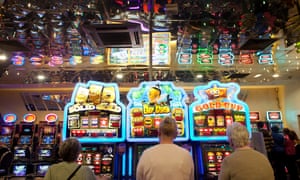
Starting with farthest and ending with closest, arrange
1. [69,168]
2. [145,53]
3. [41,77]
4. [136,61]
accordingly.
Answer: [41,77], [136,61], [145,53], [69,168]

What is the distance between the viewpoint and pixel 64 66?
9602mm

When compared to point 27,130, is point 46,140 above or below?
below

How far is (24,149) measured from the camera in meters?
8.85

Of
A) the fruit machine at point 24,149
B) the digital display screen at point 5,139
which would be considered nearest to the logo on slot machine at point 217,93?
the fruit machine at point 24,149

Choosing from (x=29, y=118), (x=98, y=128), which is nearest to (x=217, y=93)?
(x=98, y=128)

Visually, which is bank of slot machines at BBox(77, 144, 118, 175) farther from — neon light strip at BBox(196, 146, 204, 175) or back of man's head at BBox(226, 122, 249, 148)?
back of man's head at BBox(226, 122, 249, 148)

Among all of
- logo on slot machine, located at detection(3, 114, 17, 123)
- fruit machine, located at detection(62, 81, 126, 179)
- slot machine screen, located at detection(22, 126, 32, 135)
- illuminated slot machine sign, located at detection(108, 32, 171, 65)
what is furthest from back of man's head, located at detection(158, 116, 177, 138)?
logo on slot machine, located at detection(3, 114, 17, 123)

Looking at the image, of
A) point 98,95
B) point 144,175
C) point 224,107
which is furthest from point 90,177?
point 224,107

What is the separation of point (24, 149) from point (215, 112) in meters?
7.06

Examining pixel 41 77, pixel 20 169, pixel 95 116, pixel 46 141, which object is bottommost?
pixel 20 169

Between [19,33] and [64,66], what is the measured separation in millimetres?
3133

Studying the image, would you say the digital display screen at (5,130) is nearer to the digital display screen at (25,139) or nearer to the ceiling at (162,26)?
the digital display screen at (25,139)

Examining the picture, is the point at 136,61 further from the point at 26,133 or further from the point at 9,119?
the point at 9,119

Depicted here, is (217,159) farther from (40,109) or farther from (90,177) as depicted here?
(40,109)
